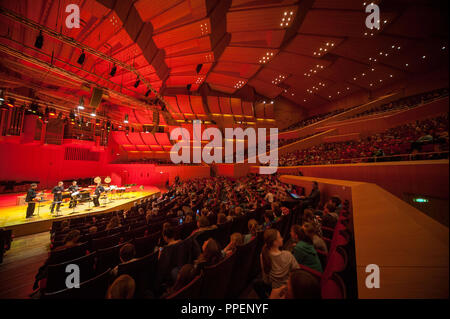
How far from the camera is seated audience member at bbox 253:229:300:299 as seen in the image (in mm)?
1626

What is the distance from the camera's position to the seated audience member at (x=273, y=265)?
1.63 metres

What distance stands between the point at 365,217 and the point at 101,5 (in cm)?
895

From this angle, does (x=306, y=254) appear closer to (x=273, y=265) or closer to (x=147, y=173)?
(x=273, y=265)

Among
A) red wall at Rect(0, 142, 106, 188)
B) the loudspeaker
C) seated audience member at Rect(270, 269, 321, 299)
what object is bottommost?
seated audience member at Rect(270, 269, 321, 299)

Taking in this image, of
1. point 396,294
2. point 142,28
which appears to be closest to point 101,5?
point 142,28

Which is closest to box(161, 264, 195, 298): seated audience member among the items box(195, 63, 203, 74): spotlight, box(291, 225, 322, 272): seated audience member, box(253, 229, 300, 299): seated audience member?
box(253, 229, 300, 299): seated audience member

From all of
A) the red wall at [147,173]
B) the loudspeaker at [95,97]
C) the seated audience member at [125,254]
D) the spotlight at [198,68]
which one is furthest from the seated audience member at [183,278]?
the red wall at [147,173]

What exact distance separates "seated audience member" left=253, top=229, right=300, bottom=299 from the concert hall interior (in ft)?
0.07

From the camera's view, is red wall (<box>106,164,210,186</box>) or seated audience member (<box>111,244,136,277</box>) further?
red wall (<box>106,164,210,186</box>)

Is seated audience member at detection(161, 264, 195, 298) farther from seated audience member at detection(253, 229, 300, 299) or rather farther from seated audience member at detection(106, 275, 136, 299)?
seated audience member at detection(253, 229, 300, 299)

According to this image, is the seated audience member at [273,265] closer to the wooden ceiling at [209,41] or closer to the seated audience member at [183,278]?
the seated audience member at [183,278]

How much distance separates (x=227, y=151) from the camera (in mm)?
18828

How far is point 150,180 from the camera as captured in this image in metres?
16.7
